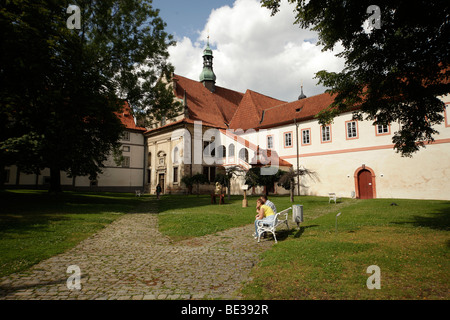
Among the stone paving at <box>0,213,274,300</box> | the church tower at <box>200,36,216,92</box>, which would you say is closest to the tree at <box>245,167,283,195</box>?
the stone paving at <box>0,213,274,300</box>

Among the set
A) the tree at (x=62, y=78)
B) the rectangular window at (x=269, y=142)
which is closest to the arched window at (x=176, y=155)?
the rectangular window at (x=269, y=142)

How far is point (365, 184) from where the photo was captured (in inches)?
957

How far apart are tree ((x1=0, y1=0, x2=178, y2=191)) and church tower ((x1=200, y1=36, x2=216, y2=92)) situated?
78.0 ft

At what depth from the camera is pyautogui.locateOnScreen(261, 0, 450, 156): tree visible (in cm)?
712

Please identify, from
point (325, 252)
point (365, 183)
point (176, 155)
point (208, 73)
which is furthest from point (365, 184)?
point (208, 73)

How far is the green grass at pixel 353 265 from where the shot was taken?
4008 millimetres

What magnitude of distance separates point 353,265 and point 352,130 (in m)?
22.9

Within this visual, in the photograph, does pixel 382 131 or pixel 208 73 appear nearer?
pixel 382 131

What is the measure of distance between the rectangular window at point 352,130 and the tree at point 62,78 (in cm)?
1916

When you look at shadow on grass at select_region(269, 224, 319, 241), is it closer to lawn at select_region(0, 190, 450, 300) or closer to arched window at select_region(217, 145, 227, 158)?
lawn at select_region(0, 190, 450, 300)

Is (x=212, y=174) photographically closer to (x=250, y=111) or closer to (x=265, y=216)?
(x=250, y=111)

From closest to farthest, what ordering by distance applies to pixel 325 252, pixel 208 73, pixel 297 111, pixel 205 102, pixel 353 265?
pixel 353 265 < pixel 325 252 < pixel 297 111 < pixel 205 102 < pixel 208 73
